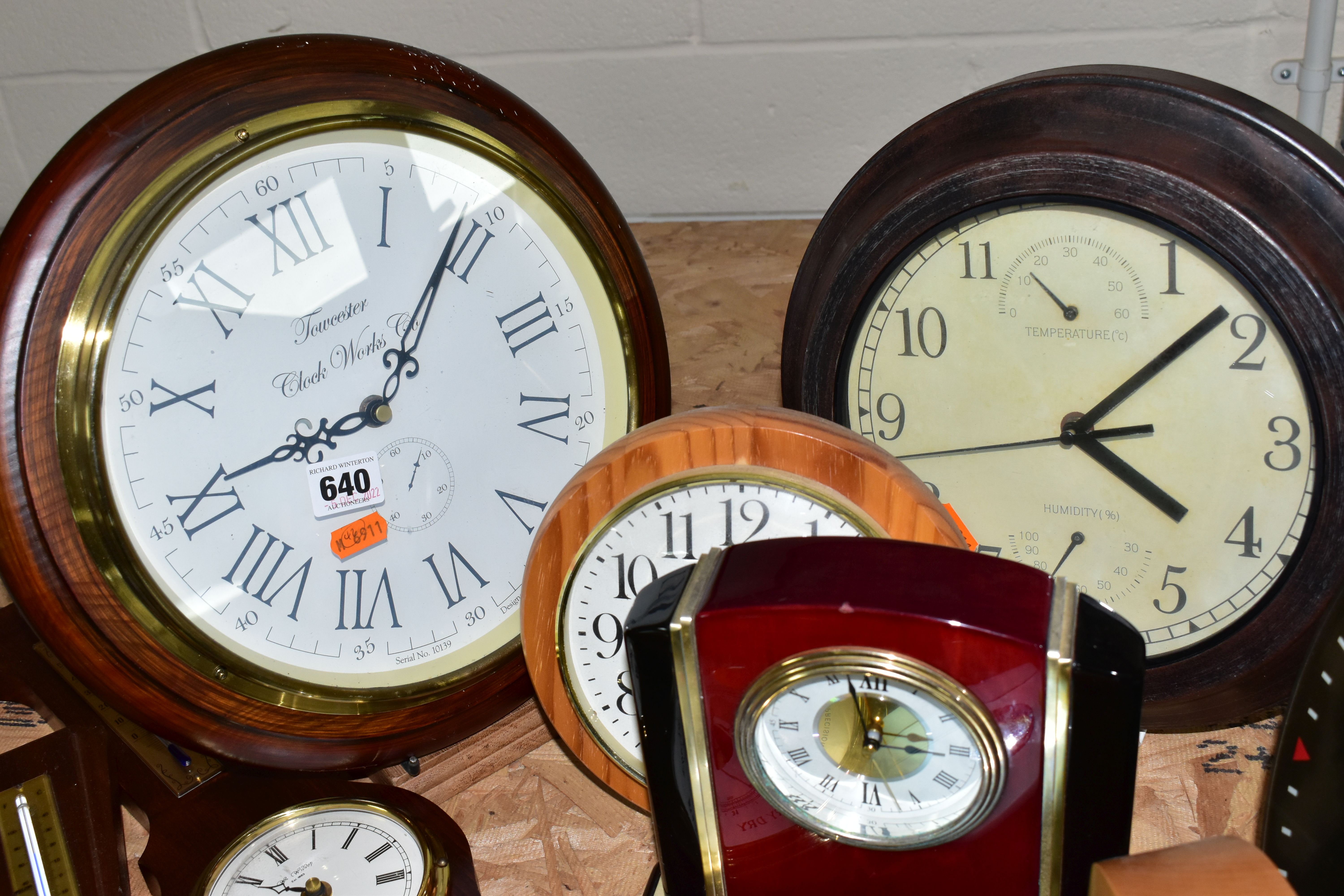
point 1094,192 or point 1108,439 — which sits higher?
point 1094,192

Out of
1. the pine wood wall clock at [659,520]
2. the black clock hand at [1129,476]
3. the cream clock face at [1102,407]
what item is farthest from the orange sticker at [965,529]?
the pine wood wall clock at [659,520]

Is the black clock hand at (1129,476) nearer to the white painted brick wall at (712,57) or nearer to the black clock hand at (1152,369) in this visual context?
the black clock hand at (1152,369)

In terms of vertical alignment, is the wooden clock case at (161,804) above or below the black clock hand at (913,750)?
below

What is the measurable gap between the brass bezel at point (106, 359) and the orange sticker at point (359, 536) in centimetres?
13

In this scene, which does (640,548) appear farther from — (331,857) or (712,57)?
(712,57)

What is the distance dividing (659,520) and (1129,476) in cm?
49

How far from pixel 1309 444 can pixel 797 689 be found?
570 mm

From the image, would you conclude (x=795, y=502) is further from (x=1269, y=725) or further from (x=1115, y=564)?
(x=1269, y=725)

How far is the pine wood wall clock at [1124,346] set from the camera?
979mm

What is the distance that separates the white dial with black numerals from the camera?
0.80m

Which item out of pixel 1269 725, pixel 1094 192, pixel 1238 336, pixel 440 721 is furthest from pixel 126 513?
pixel 1269 725

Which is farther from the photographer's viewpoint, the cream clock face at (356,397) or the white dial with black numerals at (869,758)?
the cream clock face at (356,397)

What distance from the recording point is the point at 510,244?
115cm

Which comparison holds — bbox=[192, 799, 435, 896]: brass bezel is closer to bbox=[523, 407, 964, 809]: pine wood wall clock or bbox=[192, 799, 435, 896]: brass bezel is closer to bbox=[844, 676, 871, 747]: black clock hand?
bbox=[523, 407, 964, 809]: pine wood wall clock
